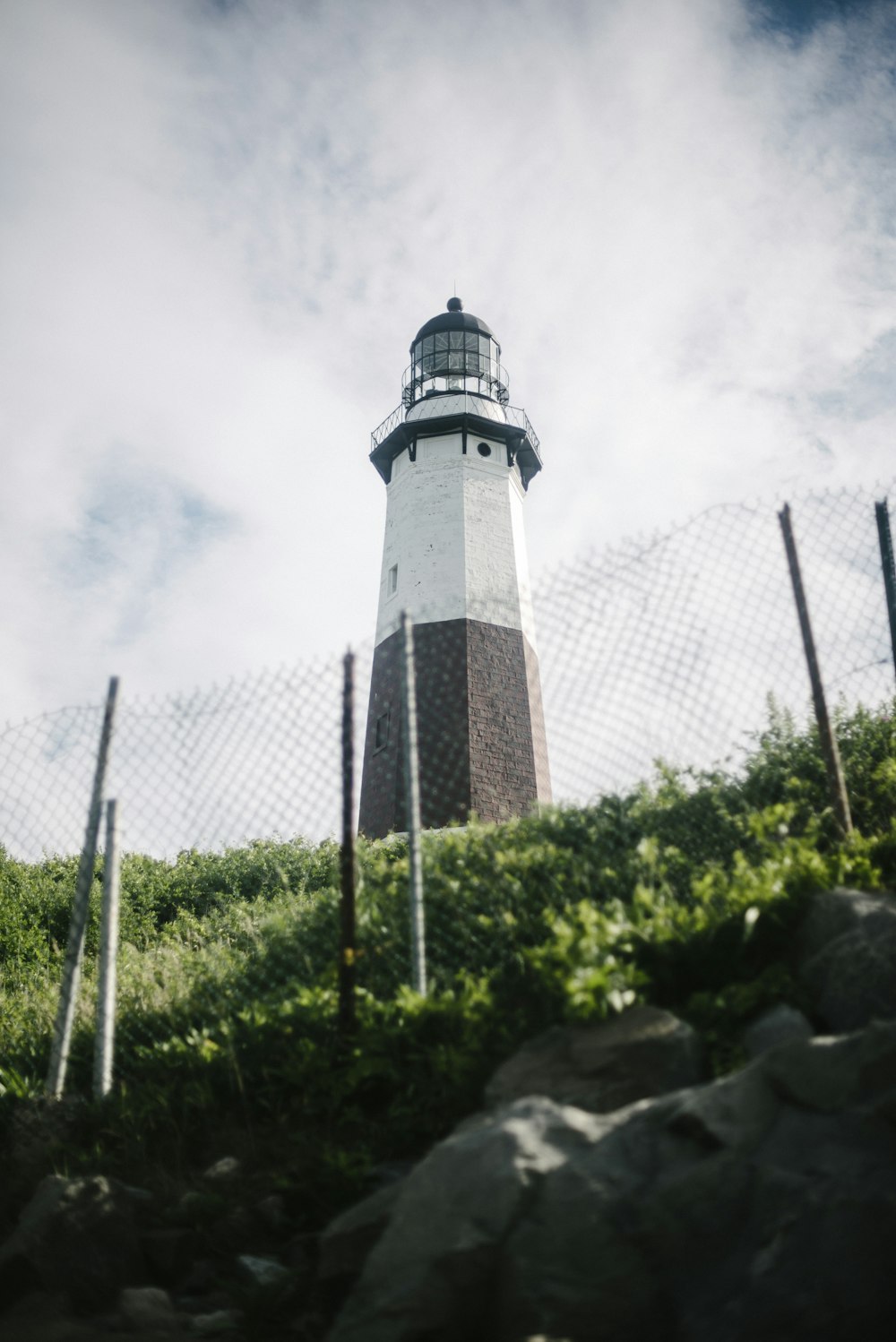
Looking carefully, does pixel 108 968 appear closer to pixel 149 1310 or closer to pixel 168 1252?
pixel 168 1252

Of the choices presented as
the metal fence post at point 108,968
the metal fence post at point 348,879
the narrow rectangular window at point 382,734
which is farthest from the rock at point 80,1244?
the narrow rectangular window at point 382,734

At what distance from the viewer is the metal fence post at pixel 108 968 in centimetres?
473

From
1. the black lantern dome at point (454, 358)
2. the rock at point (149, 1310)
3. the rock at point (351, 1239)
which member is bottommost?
the rock at point (149, 1310)

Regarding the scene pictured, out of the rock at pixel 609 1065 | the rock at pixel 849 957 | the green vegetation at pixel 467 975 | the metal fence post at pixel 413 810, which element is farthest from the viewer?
the metal fence post at pixel 413 810

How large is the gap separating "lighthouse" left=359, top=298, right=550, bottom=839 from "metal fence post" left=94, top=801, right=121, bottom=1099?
25.5 feet

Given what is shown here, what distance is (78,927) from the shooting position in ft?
16.1

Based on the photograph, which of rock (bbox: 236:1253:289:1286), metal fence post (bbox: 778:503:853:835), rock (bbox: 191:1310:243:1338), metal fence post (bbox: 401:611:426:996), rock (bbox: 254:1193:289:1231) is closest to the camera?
rock (bbox: 191:1310:243:1338)

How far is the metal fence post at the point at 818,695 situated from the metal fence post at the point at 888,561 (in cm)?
126

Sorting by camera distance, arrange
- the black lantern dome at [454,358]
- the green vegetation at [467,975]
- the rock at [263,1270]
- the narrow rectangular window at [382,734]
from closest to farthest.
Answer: the rock at [263,1270]
the green vegetation at [467,975]
the narrow rectangular window at [382,734]
the black lantern dome at [454,358]

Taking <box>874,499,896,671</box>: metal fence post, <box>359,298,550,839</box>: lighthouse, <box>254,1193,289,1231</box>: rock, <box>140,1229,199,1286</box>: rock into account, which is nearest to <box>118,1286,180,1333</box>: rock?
<box>140,1229,199,1286</box>: rock

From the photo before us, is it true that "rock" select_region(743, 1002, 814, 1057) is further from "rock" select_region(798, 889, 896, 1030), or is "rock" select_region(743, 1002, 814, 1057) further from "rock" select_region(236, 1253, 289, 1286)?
"rock" select_region(236, 1253, 289, 1286)

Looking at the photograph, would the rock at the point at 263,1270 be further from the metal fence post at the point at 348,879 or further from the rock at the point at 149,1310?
the metal fence post at the point at 348,879

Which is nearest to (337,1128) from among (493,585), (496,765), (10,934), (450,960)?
(450,960)

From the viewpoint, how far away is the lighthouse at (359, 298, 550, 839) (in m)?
16.0
